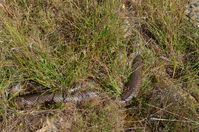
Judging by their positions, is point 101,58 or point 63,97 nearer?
point 63,97

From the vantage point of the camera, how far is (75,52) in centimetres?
341

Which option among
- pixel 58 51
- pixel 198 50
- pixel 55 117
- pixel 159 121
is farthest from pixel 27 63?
pixel 198 50

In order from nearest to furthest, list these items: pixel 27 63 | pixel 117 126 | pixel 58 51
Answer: pixel 117 126 < pixel 27 63 < pixel 58 51

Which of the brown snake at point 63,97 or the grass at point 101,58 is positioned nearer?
the grass at point 101,58

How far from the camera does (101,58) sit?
344 cm

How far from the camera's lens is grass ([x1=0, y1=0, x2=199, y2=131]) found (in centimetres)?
304

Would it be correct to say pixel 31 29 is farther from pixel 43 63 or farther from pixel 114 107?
pixel 114 107

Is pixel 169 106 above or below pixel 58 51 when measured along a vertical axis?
below

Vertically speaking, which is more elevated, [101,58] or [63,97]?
[101,58]

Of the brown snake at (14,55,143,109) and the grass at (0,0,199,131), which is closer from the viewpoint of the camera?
the grass at (0,0,199,131)

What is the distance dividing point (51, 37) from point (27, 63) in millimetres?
555

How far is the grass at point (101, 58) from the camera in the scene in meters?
3.04

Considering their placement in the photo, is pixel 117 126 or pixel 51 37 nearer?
pixel 117 126

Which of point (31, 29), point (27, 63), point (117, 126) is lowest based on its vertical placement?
point (117, 126)
